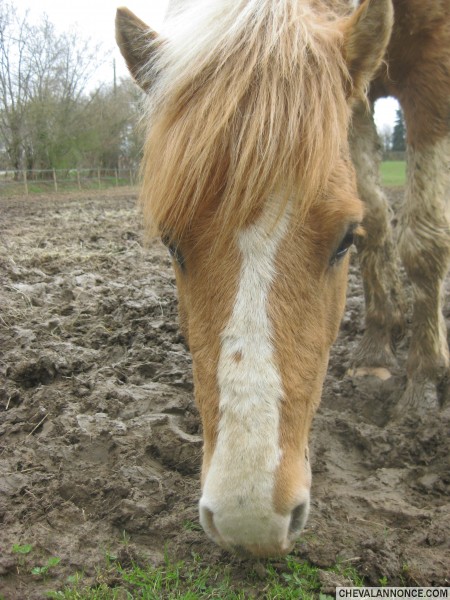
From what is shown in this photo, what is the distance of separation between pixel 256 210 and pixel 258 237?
4.3 inches

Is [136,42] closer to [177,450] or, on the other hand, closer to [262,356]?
[262,356]

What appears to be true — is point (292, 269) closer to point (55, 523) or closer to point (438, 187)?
point (55, 523)

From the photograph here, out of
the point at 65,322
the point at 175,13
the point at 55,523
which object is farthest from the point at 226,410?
the point at 65,322

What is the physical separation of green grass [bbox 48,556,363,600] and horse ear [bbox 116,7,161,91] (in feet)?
7.25

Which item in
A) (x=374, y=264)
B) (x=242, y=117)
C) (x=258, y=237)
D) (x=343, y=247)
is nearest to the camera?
(x=258, y=237)

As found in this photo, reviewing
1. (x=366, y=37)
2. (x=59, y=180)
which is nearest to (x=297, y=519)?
(x=366, y=37)

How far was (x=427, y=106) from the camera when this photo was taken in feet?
10.7

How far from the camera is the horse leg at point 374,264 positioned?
12.7 feet

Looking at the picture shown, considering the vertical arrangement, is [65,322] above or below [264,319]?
below

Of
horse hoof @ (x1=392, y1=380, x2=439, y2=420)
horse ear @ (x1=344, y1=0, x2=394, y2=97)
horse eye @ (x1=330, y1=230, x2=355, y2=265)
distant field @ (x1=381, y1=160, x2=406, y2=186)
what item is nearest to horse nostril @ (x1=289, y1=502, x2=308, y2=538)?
horse eye @ (x1=330, y1=230, x2=355, y2=265)

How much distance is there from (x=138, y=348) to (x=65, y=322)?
3.10 ft

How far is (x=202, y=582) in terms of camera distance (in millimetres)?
2047

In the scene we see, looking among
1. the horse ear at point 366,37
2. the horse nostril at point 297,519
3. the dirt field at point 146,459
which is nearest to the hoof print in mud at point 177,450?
the dirt field at point 146,459

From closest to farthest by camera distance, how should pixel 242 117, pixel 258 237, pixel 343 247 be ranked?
pixel 258 237
pixel 242 117
pixel 343 247
